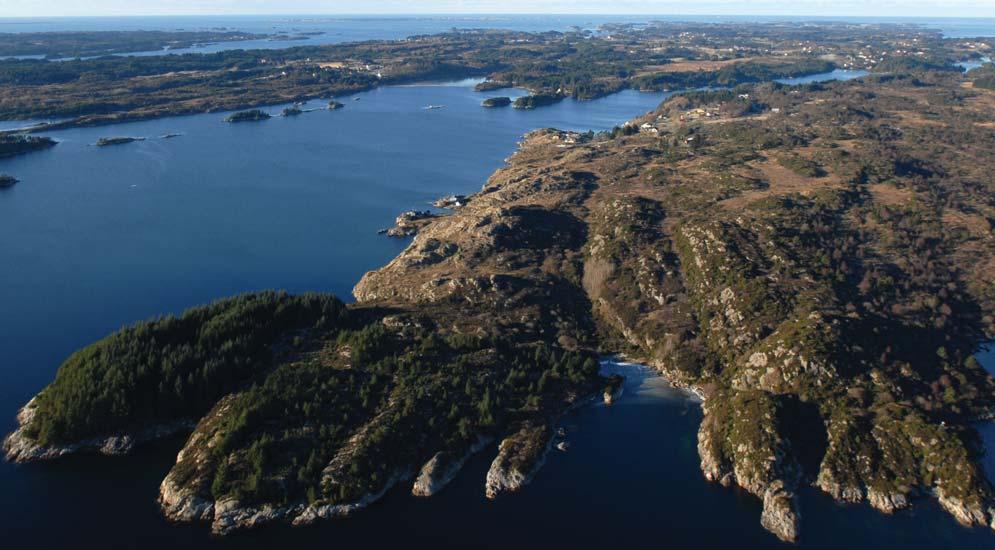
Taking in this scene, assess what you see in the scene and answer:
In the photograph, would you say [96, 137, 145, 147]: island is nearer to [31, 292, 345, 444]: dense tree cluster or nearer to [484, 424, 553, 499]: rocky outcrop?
[31, 292, 345, 444]: dense tree cluster

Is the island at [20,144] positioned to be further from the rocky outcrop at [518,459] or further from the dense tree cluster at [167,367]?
the rocky outcrop at [518,459]

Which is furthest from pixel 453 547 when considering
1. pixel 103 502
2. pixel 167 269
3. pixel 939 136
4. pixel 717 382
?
pixel 939 136

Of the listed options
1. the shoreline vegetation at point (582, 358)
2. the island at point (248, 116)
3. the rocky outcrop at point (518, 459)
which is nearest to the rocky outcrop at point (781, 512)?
the shoreline vegetation at point (582, 358)

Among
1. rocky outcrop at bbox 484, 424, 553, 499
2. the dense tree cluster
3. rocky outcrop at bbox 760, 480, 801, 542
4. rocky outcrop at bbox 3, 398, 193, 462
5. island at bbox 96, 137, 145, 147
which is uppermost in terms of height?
island at bbox 96, 137, 145, 147

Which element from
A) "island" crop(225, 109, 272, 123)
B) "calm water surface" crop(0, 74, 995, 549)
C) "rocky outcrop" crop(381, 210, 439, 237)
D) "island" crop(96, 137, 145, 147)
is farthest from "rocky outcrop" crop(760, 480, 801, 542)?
"island" crop(225, 109, 272, 123)

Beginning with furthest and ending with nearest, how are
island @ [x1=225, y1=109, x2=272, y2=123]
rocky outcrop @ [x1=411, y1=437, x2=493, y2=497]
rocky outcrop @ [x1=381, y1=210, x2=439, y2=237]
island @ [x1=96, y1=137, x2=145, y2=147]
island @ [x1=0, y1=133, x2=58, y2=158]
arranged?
island @ [x1=225, y1=109, x2=272, y2=123], island @ [x1=96, y1=137, x2=145, y2=147], island @ [x1=0, y1=133, x2=58, y2=158], rocky outcrop @ [x1=381, y1=210, x2=439, y2=237], rocky outcrop @ [x1=411, y1=437, x2=493, y2=497]
